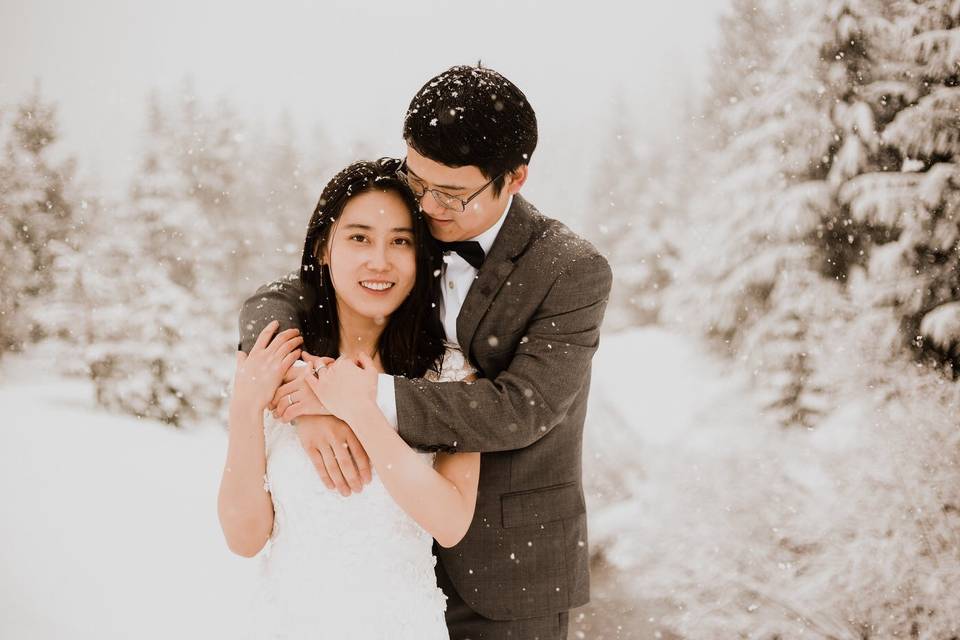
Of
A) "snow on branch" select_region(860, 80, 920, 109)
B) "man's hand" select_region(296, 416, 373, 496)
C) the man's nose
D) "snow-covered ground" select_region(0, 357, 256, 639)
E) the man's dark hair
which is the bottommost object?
"snow-covered ground" select_region(0, 357, 256, 639)

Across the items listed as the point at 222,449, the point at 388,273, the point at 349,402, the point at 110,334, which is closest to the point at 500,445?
the point at 349,402

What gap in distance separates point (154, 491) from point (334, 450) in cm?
810

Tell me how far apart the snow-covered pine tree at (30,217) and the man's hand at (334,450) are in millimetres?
11269

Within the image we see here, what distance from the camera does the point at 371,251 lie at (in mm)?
1781

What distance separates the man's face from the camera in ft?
6.28

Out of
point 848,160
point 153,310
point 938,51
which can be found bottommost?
point 153,310

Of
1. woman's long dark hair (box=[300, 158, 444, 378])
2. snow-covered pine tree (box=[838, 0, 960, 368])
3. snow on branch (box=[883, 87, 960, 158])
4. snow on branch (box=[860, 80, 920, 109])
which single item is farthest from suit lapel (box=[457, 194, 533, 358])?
snow on branch (box=[860, 80, 920, 109])

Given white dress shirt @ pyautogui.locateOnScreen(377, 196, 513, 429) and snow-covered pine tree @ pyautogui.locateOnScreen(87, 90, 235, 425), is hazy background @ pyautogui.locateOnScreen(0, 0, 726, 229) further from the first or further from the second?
white dress shirt @ pyautogui.locateOnScreen(377, 196, 513, 429)

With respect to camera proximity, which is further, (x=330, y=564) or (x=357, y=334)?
(x=357, y=334)

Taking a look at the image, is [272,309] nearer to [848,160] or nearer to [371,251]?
[371,251]

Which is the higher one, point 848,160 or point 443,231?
point 848,160

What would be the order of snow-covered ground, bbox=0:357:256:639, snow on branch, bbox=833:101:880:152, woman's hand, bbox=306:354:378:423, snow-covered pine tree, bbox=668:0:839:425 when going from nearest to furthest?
woman's hand, bbox=306:354:378:423
snow-covered ground, bbox=0:357:256:639
snow on branch, bbox=833:101:880:152
snow-covered pine tree, bbox=668:0:839:425

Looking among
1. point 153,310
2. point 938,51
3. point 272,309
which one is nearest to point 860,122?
point 938,51

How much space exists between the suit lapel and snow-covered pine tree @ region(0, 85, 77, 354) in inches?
440
